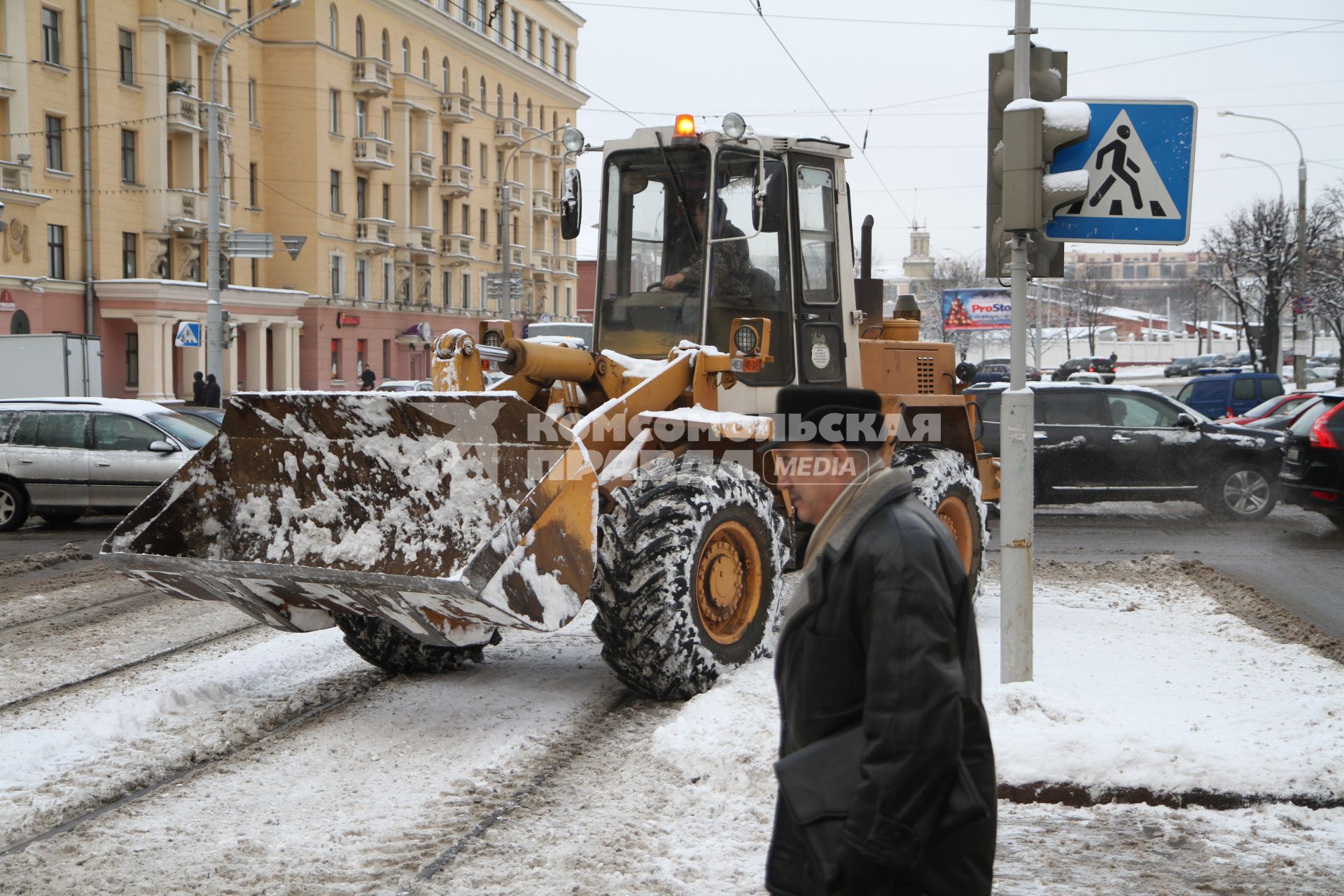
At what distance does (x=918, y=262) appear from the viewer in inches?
4257

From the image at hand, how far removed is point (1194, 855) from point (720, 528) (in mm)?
2923

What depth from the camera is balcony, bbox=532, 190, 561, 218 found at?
223 feet

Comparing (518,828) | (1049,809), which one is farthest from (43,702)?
(1049,809)

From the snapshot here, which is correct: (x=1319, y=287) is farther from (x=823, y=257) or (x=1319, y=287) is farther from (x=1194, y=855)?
(x=1194, y=855)

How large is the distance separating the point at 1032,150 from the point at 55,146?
3680 centimetres

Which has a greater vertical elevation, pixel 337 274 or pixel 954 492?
pixel 337 274

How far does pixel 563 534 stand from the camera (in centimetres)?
640

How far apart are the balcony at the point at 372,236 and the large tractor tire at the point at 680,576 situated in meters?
48.8

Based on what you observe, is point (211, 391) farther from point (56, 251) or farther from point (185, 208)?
point (185, 208)

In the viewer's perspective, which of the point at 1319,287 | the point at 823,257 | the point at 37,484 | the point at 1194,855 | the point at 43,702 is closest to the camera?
the point at 1194,855

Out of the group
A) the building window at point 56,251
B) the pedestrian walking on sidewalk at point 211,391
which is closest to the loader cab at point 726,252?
the pedestrian walking on sidewalk at point 211,391

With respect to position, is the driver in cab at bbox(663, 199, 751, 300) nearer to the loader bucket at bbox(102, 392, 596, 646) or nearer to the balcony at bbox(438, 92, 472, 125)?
the loader bucket at bbox(102, 392, 596, 646)

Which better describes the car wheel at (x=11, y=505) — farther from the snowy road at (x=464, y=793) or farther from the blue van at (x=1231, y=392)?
the blue van at (x=1231, y=392)

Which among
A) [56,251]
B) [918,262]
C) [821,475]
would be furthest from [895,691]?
[918,262]
